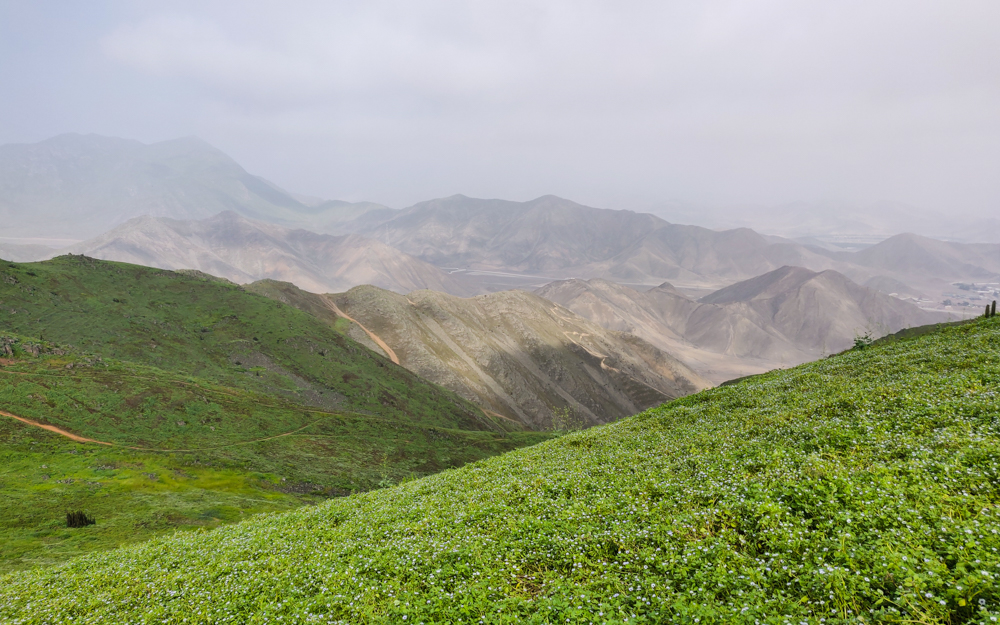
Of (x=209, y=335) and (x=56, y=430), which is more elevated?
(x=209, y=335)

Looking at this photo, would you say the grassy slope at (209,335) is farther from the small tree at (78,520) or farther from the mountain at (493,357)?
the small tree at (78,520)

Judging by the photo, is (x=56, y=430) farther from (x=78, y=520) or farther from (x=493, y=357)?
(x=493, y=357)

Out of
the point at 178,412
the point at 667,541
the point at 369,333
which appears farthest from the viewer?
the point at 369,333

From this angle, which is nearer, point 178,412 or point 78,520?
point 78,520

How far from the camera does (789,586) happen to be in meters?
8.42

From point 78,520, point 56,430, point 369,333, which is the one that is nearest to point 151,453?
point 56,430

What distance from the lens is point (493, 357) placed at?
166250 mm

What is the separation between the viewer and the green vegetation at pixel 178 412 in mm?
36781

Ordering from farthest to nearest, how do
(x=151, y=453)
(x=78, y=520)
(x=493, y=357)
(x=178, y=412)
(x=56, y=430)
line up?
(x=493, y=357) → (x=178, y=412) → (x=151, y=453) → (x=56, y=430) → (x=78, y=520)

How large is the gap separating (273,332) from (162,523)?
81397 mm

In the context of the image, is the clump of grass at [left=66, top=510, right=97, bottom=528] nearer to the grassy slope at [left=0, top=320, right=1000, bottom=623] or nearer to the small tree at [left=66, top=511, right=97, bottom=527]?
the small tree at [left=66, top=511, right=97, bottom=527]

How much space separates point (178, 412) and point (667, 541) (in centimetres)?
7054

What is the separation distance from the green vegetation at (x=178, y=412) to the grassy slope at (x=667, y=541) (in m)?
19.7

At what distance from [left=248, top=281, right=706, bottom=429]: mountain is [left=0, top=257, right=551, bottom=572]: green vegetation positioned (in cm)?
2701
